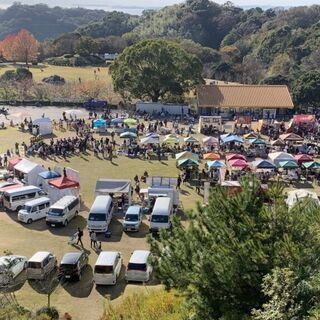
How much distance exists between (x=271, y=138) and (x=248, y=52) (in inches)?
1879

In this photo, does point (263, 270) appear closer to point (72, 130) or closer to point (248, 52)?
point (72, 130)

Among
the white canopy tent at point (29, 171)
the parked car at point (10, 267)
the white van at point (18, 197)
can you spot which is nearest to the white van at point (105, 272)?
the parked car at point (10, 267)

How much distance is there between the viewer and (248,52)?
83.1 metres

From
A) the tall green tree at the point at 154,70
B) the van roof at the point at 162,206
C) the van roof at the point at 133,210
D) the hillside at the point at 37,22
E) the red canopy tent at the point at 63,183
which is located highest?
the tall green tree at the point at 154,70

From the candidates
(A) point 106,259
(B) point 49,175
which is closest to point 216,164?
(B) point 49,175

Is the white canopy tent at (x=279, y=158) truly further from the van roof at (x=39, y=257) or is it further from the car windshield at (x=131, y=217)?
the van roof at (x=39, y=257)

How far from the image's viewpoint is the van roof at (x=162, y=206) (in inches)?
861

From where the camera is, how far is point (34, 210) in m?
23.0

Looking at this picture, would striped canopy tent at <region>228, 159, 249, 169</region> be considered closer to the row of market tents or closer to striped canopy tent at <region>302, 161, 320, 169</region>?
striped canopy tent at <region>302, 161, 320, 169</region>

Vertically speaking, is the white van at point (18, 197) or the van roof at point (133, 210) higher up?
the van roof at point (133, 210)

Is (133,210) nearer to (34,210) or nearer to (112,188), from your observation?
(112,188)

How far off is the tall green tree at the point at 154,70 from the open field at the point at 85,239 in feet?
51.2

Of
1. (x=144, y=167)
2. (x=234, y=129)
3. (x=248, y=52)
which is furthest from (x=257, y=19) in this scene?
(x=144, y=167)

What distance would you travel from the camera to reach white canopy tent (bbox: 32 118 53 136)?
126 feet
